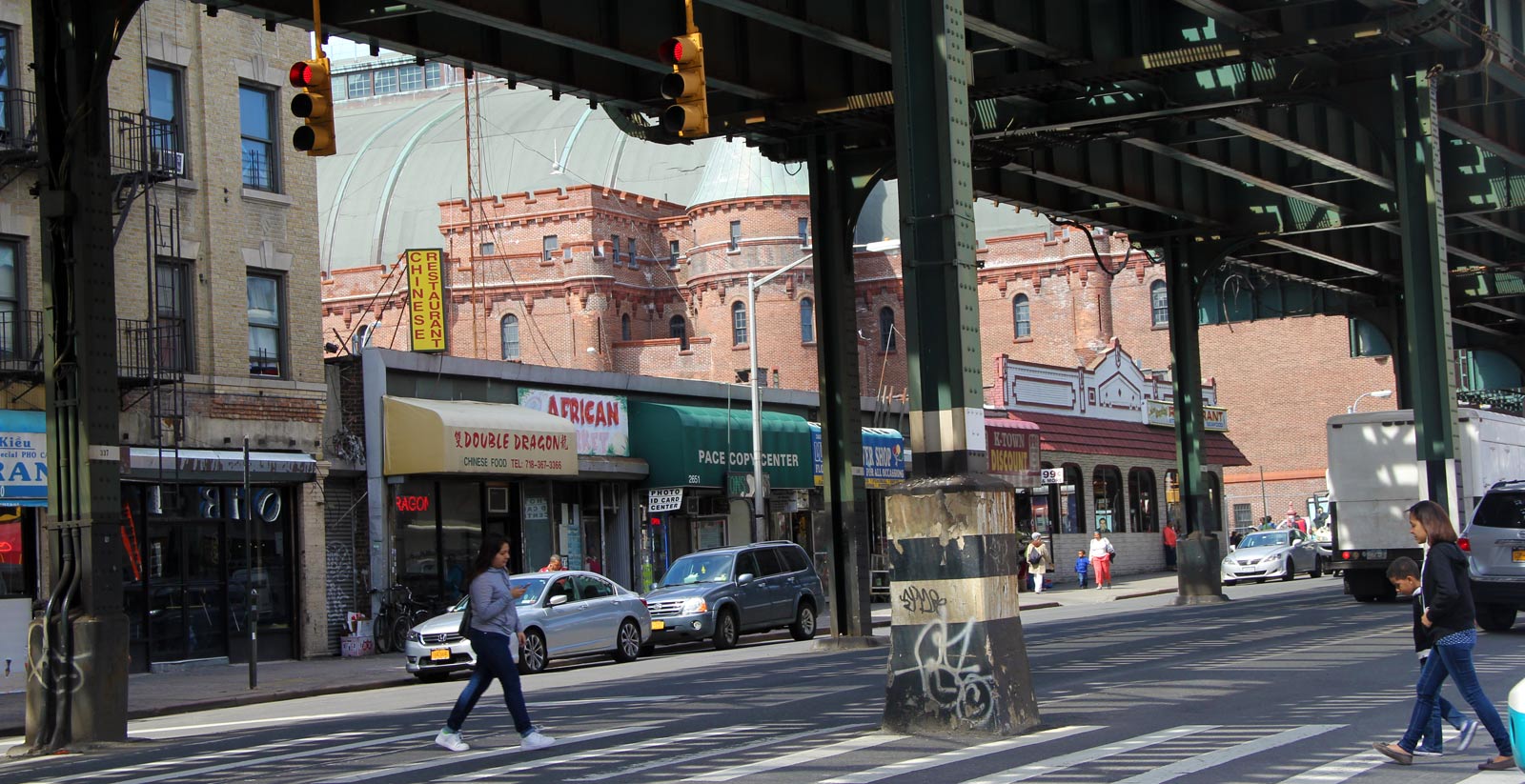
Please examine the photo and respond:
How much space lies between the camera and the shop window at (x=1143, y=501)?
196 feet

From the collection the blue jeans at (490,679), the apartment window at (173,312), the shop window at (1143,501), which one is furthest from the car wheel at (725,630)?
the shop window at (1143,501)

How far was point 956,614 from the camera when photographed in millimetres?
12055

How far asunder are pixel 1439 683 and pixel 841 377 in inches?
619

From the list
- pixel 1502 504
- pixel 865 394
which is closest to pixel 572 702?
pixel 1502 504

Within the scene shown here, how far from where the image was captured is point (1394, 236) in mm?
41438

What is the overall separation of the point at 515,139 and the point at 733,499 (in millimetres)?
55079

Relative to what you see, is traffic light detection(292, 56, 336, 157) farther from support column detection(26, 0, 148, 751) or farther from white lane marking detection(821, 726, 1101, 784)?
white lane marking detection(821, 726, 1101, 784)

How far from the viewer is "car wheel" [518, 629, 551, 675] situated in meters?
25.0

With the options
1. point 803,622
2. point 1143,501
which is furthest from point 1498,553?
point 1143,501

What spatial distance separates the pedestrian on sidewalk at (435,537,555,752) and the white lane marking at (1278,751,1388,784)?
5471mm

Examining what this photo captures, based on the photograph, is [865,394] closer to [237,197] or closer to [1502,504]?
[237,197]

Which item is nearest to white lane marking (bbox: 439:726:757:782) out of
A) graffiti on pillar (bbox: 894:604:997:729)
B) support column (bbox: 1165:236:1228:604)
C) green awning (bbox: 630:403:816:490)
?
graffiti on pillar (bbox: 894:604:997:729)

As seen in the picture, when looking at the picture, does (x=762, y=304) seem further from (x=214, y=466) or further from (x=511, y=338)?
(x=214, y=466)

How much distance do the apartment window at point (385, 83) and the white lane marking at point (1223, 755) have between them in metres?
115
